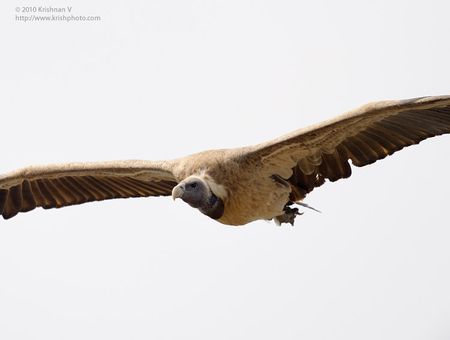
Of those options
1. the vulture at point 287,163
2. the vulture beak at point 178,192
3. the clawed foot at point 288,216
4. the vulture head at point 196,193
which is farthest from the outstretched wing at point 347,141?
the vulture beak at point 178,192

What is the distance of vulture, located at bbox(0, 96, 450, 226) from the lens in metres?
13.5

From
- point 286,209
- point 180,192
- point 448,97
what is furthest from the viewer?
point 286,209

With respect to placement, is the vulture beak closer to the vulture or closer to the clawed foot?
the vulture

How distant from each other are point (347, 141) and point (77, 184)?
4.02 metres

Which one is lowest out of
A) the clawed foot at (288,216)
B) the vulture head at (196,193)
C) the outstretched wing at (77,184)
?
the clawed foot at (288,216)

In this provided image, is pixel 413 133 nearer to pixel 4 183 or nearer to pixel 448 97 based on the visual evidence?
pixel 448 97

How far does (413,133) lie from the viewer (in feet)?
45.8

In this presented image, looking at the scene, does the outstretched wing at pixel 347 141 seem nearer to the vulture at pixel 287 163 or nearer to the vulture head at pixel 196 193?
A: the vulture at pixel 287 163

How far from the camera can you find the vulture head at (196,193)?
13.8 m

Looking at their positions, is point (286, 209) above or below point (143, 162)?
below

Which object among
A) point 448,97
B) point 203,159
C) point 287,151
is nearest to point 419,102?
point 448,97

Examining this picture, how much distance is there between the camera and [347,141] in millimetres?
14219

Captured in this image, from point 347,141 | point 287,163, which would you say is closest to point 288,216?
point 287,163

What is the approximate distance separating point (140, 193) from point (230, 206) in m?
2.50
